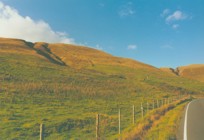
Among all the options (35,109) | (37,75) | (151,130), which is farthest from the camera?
(37,75)

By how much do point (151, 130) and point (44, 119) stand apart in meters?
9.50

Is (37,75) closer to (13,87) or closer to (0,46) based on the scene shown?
(13,87)

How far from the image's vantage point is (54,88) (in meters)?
46.1

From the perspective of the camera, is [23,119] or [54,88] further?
[54,88]

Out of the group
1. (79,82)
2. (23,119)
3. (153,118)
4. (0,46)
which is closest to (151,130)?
(153,118)

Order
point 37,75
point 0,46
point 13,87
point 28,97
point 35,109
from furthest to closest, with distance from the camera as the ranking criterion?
1. point 0,46
2. point 37,75
3. point 13,87
4. point 28,97
5. point 35,109

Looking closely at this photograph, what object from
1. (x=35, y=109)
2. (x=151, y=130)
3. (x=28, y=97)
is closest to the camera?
(x=151, y=130)

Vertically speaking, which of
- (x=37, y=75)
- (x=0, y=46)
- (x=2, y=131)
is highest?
(x=0, y=46)

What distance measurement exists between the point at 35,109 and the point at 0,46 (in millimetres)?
76869

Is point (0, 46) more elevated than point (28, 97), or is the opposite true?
point (0, 46)

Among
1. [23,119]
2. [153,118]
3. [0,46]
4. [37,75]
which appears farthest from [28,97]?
[0,46]

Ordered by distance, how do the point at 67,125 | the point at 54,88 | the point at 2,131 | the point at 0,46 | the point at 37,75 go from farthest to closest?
the point at 0,46 → the point at 37,75 → the point at 54,88 → the point at 67,125 → the point at 2,131

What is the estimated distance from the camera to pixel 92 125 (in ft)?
74.1

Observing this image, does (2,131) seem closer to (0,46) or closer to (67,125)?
(67,125)
